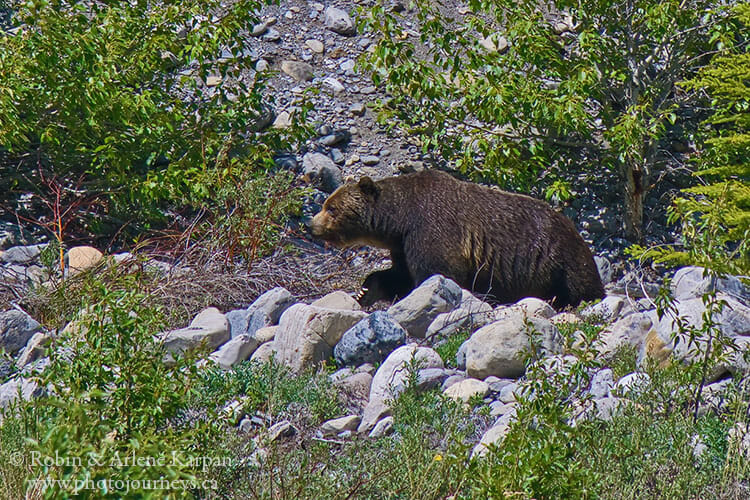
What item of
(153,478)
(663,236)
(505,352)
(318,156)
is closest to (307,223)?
(318,156)

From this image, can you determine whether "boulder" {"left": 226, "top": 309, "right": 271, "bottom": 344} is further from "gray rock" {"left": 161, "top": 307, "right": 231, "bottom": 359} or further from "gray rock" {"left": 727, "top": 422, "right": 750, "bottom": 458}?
"gray rock" {"left": 727, "top": 422, "right": 750, "bottom": 458}

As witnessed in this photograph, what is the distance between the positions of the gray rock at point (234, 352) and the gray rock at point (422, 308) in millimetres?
1033

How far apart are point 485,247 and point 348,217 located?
1359 mm

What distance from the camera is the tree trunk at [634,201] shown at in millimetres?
10445

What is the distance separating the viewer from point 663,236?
11109 millimetres

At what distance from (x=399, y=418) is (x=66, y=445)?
237cm

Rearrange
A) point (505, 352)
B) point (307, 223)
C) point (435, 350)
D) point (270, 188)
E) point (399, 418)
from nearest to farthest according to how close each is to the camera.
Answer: point (399, 418)
point (505, 352)
point (435, 350)
point (270, 188)
point (307, 223)

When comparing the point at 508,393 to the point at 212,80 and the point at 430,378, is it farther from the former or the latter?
the point at 212,80

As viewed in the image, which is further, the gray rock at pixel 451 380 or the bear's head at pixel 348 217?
the bear's head at pixel 348 217

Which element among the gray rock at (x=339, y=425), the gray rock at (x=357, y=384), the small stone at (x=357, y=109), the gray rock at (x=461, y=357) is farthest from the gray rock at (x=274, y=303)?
the small stone at (x=357, y=109)

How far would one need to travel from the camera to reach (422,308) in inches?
277

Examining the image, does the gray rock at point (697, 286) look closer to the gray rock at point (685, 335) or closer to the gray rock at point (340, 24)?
the gray rock at point (685, 335)

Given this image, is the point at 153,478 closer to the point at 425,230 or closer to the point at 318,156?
the point at 425,230

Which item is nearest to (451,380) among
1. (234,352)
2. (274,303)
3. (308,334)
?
(308,334)
